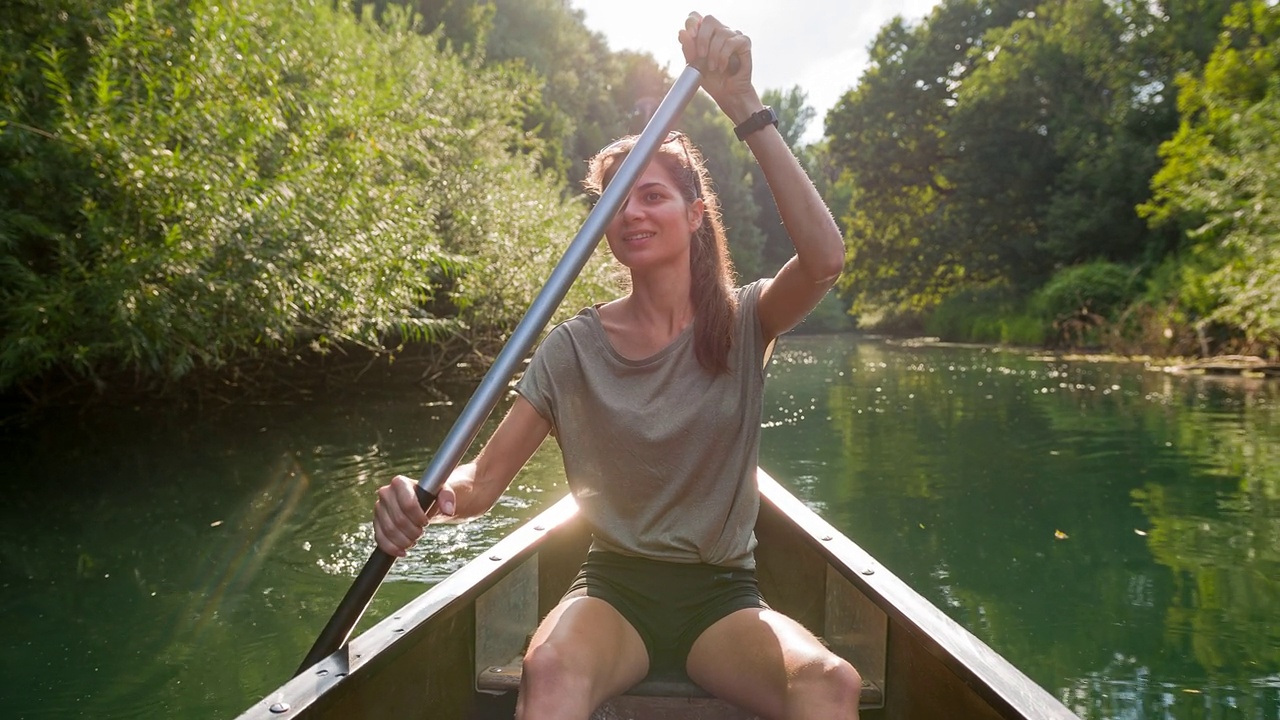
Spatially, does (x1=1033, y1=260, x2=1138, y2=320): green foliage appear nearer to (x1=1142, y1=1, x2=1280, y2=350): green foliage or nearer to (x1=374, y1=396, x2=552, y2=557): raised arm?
(x1=1142, y1=1, x2=1280, y2=350): green foliage

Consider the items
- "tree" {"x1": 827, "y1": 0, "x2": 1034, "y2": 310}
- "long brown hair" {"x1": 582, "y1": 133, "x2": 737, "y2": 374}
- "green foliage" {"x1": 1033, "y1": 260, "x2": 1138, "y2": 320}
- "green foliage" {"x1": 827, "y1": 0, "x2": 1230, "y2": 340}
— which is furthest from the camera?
"tree" {"x1": 827, "y1": 0, "x2": 1034, "y2": 310}

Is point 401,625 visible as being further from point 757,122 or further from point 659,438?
point 757,122

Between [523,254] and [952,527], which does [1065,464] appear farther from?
[523,254]

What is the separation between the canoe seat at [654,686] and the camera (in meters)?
1.78

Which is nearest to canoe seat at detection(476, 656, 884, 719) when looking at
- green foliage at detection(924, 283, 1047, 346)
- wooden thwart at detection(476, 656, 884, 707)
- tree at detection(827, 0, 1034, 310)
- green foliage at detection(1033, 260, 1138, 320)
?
wooden thwart at detection(476, 656, 884, 707)

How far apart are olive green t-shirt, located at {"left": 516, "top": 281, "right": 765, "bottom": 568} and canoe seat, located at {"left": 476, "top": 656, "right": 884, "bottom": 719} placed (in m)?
0.23

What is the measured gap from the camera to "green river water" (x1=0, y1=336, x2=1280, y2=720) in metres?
3.11

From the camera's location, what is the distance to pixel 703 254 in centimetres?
190

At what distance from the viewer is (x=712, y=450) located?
174 centimetres

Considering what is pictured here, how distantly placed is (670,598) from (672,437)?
26cm

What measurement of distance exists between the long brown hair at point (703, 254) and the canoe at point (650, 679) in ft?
1.92

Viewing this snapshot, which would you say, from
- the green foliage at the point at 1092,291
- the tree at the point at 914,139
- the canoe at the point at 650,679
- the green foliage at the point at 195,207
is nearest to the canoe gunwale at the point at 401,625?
the canoe at the point at 650,679

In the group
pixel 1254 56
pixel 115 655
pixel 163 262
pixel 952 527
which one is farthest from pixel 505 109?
pixel 1254 56

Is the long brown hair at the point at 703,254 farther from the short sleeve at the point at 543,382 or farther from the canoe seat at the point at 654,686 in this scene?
the canoe seat at the point at 654,686
